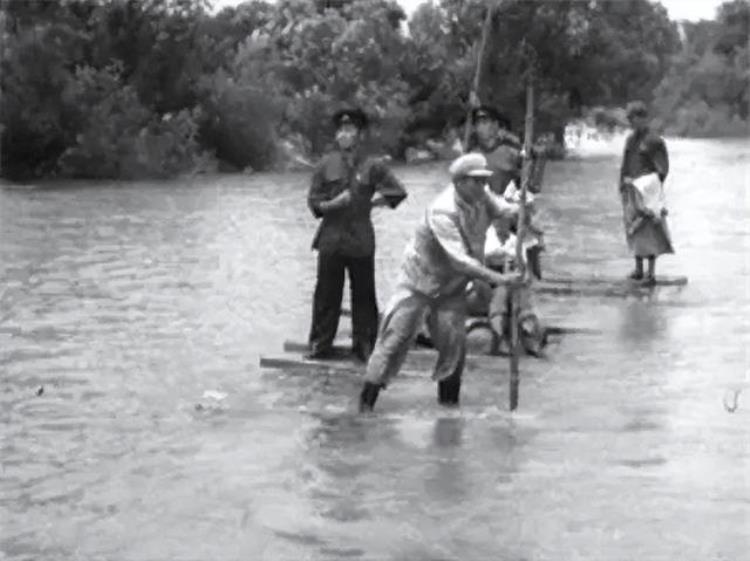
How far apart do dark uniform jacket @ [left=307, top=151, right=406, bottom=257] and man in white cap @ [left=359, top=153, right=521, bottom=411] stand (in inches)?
64.4

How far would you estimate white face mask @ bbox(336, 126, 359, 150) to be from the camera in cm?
1252

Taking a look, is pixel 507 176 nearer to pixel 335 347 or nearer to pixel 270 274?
pixel 335 347

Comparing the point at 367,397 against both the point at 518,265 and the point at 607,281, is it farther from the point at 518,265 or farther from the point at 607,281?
the point at 607,281

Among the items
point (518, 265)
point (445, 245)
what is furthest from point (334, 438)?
point (518, 265)

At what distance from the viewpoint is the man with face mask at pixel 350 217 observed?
12.6m

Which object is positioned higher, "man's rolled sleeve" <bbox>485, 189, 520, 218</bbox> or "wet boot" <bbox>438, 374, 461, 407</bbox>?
"man's rolled sleeve" <bbox>485, 189, 520, 218</bbox>

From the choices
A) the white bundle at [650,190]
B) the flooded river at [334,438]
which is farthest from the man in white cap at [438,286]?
the white bundle at [650,190]

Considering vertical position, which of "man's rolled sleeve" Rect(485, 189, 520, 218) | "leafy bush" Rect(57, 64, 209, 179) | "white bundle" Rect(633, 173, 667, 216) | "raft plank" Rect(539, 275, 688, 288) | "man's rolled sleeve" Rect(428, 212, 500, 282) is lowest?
"leafy bush" Rect(57, 64, 209, 179)

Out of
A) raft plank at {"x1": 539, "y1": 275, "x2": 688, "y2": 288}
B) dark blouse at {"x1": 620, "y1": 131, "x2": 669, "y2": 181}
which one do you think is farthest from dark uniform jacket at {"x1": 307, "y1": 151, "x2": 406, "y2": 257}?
raft plank at {"x1": 539, "y1": 275, "x2": 688, "y2": 288}

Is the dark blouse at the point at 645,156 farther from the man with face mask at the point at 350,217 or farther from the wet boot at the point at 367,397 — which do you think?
the wet boot at the point at 367,397

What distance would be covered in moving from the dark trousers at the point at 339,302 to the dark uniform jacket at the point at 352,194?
0.13 metres

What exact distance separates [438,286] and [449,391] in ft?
2.44

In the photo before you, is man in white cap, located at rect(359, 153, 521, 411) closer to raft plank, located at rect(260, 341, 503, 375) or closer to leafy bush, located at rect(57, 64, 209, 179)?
raft plank, located at rect(260, 341, 503, 375)

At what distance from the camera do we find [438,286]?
10992 millimetres
